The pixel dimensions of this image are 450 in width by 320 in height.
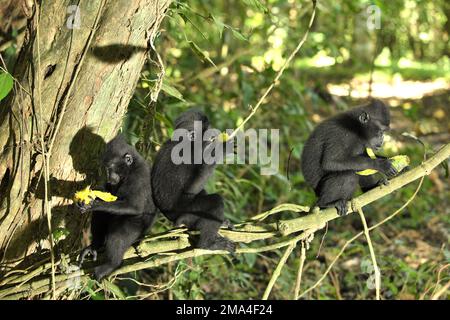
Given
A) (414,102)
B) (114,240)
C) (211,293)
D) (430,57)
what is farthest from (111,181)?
(430,57)

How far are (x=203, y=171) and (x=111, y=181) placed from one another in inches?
25.6

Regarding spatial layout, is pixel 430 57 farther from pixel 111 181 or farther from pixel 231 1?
pixel 111 181

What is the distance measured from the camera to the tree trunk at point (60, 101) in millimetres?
3459

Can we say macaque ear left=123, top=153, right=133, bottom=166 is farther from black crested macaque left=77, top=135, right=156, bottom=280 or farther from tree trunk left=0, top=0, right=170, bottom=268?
tree trunk left=0, top=0, right=170, bottom=268

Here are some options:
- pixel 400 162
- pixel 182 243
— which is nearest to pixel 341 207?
pixel 400 162

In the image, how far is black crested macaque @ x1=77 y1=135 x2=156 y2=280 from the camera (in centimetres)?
373

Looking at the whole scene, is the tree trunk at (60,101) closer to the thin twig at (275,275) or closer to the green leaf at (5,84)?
the green leaf at (5,84)

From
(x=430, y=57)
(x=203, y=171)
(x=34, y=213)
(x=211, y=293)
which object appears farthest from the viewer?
(x=430, y=57)

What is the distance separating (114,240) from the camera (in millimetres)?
3775

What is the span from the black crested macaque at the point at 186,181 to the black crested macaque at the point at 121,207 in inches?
4.7

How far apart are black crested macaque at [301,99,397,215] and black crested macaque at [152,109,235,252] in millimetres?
1146

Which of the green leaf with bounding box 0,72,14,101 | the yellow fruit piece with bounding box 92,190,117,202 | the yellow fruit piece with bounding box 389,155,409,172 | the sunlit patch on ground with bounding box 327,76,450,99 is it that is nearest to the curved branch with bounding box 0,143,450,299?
the yellow fruit piece with bounding box 92,190,117,202

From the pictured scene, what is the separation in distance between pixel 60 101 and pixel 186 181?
107 centimetres

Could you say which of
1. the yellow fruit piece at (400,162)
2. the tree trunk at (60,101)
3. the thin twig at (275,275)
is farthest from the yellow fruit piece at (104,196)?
the yellow fruit piece at (400,162)
